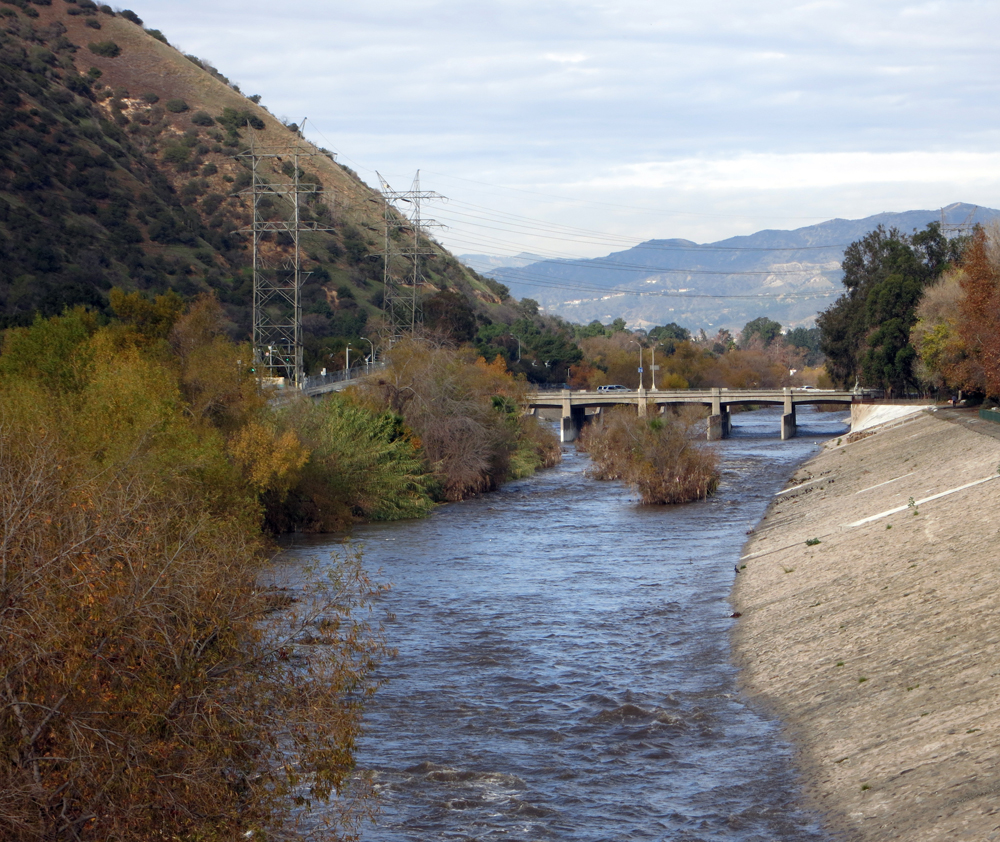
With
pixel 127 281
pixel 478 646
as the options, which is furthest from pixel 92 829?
pixel 127 281

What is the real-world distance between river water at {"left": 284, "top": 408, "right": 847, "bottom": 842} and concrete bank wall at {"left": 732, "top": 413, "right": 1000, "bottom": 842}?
80 centimetres

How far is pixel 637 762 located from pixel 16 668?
1113cm

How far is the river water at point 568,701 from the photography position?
15773 millimetres

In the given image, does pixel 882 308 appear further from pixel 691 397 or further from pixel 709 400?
pixel 691 397

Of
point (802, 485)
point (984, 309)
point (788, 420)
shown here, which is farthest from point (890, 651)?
point (788, 420)

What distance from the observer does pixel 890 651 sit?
66.6 ft

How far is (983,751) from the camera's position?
557 inches

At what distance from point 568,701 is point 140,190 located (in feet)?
386

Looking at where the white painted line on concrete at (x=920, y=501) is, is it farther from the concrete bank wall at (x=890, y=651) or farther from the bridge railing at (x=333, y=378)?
the bridge railing at (x=333, y=378)

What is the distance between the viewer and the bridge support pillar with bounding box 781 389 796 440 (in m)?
113

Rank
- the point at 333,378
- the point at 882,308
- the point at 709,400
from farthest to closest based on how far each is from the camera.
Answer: the point at 709,400 < the point at 882,308 < the point at 333,378

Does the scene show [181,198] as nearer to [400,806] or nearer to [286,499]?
[286,499]

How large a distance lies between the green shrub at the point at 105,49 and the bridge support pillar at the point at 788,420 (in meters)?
115

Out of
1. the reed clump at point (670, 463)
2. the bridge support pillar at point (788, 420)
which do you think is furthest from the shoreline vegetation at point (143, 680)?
the bridge support pillar at point (788, 420)
